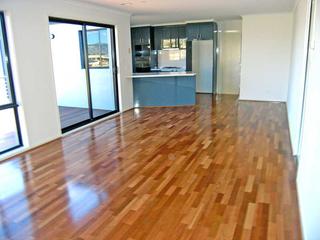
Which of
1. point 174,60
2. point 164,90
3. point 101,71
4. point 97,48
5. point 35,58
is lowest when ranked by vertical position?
point 164,90

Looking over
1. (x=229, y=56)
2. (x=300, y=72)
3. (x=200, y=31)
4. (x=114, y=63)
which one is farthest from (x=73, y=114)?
(x=229, y=56)

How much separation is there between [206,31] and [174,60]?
1.53m

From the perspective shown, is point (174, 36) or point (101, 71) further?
point (174, 36)

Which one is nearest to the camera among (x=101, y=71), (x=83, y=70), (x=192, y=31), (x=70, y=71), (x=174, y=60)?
(x=83, y=70)

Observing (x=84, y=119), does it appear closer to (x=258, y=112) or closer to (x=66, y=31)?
(x=66, y=31)

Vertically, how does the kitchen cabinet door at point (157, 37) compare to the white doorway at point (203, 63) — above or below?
above

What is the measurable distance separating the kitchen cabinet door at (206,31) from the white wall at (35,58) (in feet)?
14.4

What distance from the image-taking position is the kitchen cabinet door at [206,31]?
8.68 m

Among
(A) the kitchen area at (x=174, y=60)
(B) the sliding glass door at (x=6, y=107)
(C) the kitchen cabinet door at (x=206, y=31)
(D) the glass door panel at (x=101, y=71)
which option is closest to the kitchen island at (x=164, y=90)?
(A) the kitchen area at (x=174, y=60)

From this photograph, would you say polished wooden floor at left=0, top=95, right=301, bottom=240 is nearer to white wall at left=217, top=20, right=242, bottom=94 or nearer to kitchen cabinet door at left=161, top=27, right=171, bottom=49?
white wall at left=217, top=20, right=242, bottom=94

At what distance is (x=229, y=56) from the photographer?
361 inches

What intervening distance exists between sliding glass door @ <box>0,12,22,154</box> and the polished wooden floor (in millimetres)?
399

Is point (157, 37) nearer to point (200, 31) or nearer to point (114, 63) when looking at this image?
point (200, 31)

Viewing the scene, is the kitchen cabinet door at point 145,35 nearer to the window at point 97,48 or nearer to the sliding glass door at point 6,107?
the window at point 97,48
